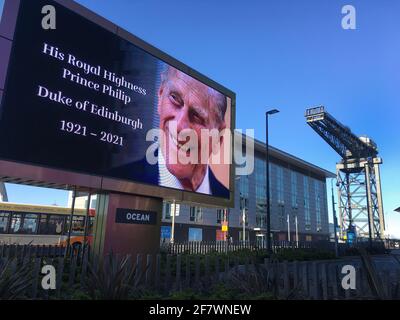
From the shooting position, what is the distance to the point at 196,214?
5456 cm

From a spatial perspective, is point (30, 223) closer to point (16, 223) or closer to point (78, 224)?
point (16, 223)

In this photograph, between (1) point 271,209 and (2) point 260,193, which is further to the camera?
(1) point 271,209

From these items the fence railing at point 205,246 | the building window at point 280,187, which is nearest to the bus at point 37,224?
the fence railing at point 205,246

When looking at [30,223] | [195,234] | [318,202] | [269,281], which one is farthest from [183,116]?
[318,202]

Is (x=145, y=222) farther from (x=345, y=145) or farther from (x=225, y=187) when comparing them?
(x=345, y=145)

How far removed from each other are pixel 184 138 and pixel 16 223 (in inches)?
561

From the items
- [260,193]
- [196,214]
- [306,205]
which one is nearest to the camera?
[196,214]

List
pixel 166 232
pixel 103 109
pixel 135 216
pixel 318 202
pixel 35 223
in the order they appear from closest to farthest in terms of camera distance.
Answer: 1. pixel 103 109
2. pixel 135 216
3. pixel 35 223
4. pixel 166 232
5. pixel 318 202

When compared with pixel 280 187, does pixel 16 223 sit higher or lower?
lower

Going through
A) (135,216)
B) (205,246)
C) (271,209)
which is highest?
(271,209)

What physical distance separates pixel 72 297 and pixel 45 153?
17.0ft

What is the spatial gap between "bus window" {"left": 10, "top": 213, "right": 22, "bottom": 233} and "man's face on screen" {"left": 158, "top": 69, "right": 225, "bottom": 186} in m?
13.8

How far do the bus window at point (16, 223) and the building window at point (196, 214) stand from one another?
33285mm
